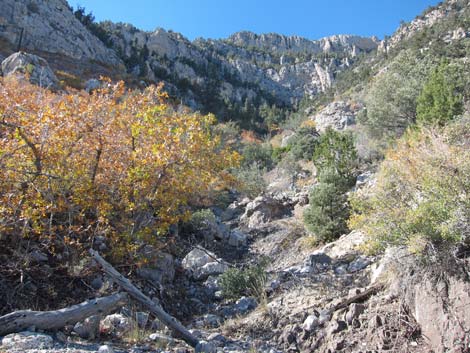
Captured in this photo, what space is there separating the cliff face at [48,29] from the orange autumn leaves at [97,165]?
34617 mm

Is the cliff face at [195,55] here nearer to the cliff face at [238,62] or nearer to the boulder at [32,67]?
the cliff face at [238,62]

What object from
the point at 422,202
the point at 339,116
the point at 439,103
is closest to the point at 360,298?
the point at 422,202

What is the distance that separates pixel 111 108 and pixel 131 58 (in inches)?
1875

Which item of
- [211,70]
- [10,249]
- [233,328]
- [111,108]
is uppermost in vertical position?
[211,70]

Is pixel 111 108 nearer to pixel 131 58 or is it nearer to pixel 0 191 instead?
pixel 0 191

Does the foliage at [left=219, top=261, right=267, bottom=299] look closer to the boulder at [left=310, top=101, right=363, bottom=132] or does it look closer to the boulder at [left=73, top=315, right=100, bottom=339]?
the boulder at [left=73, top=315, right=100, bottom=339]

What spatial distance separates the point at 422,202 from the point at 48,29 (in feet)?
146

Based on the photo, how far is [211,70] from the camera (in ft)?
227

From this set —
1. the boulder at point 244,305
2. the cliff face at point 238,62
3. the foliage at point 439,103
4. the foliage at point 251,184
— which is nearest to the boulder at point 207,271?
the boulder at point 244,305

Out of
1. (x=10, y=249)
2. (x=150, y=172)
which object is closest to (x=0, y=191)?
(x=10, y=249)

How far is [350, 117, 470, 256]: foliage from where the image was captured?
393 centimetres

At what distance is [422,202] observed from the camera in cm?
434

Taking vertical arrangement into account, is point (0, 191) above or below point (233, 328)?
above

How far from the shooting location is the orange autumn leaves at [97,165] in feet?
17.3
